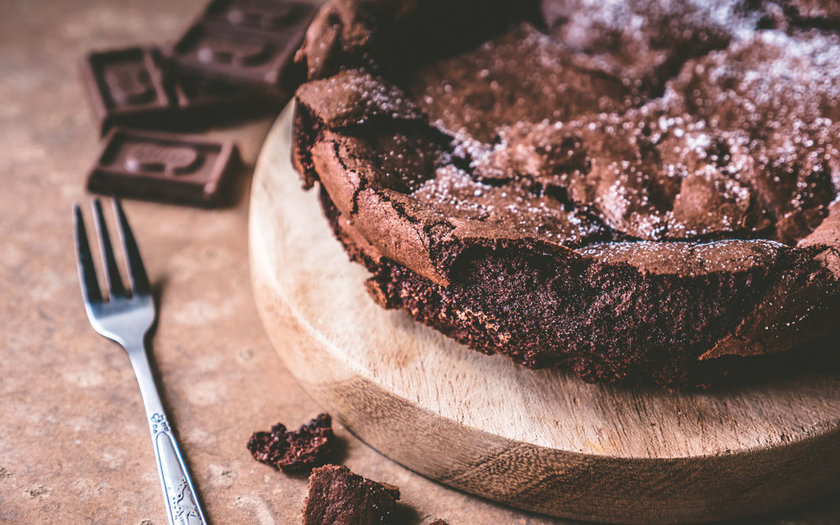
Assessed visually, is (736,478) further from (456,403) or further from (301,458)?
(301,458)

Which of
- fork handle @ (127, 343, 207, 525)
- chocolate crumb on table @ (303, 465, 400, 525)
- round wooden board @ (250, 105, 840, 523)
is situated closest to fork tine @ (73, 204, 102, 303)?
fork handle @ (127, 343, 207, 525)

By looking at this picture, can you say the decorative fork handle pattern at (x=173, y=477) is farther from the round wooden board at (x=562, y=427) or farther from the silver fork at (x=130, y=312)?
the round wooden board at (x=562, y=427)

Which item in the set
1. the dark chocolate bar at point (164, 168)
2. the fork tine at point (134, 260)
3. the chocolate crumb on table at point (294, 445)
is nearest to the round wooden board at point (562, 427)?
the chocolate crumb on table at point (294, 445)

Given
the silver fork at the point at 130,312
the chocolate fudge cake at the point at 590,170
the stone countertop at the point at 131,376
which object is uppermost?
the chocolate fudge cake at the point at 590,170

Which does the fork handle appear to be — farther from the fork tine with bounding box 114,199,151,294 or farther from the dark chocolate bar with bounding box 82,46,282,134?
the dark chocolate bar with bounding box 82,46,282,134

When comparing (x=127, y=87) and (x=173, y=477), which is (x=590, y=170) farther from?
(x=127, y=87)

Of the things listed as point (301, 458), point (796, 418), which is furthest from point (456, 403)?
point (796, 418)

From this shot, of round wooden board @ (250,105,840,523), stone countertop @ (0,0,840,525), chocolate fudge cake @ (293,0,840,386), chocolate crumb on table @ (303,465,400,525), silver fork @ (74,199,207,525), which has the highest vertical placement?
chocolate fudge cake @ (293,0,840,386)
